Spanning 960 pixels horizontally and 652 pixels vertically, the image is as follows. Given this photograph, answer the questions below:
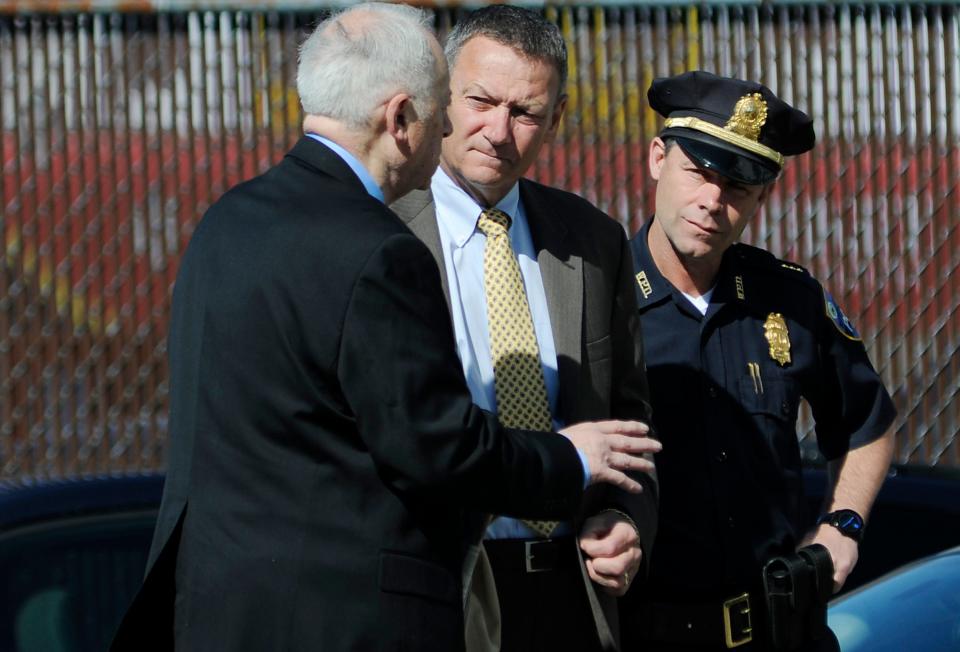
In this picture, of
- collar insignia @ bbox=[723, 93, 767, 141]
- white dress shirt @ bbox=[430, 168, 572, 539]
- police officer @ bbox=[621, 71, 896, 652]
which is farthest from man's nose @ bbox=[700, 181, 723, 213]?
white dress shirt @ bbox=[430, 168, 572, 539]

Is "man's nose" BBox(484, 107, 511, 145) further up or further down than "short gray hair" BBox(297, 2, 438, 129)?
further down

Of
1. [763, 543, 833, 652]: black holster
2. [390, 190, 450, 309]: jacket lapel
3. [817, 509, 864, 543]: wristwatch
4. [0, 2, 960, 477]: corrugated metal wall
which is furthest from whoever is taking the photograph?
[0, 2, 960, 477]: corrugated metal wall

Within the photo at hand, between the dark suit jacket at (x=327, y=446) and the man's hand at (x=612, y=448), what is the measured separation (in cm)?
10

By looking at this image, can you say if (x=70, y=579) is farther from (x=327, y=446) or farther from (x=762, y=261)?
(x=762, y=261)

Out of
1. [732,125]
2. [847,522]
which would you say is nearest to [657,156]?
[732,125]

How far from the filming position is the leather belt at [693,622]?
8.80ft

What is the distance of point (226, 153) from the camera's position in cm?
638

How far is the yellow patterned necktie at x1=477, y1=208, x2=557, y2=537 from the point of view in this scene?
2.43m

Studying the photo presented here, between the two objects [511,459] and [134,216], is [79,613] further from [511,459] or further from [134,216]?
[134,216]

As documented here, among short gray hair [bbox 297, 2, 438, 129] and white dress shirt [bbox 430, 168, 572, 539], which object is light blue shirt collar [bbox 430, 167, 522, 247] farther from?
short gray hair [bbox 297, 2, 438, 129]

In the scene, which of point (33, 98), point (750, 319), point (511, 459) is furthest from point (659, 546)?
point (33, 98)

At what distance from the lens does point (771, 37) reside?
21.1 feet

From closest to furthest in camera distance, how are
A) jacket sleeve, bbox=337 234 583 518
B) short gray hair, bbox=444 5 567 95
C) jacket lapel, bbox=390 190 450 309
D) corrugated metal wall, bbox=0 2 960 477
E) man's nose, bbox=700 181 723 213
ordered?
jacket sleeve, bbox=337 234 583 518
jacket lapel, bbox=390 190 450 309
short gray hair, bbox=444 5 567 95
man's nose, bbox=700 181 723 213
corrugated metal wall, bbox=0 2 960 477

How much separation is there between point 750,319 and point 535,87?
67cm
